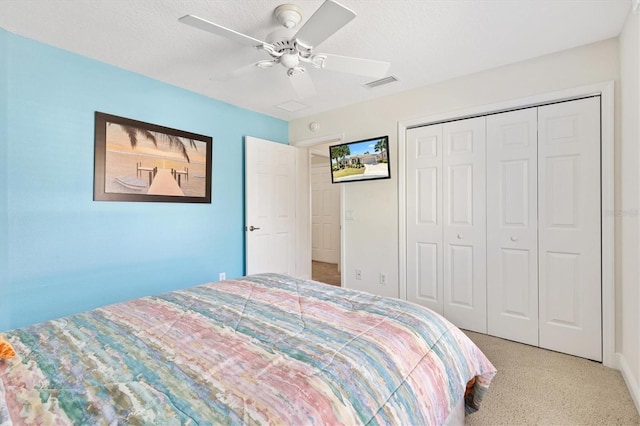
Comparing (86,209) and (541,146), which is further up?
(541,146)

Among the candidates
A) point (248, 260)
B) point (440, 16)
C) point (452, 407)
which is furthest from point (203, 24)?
point (248, 260)

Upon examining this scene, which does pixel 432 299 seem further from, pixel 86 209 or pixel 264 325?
pixel 86 209

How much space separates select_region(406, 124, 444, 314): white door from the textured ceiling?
65cm

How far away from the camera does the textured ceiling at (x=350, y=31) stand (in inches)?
74.7

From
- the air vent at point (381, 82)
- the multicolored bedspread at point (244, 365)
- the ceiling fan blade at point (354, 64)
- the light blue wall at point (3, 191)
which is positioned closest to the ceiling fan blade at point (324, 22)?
the ceiling fan blade at point (354, 64)

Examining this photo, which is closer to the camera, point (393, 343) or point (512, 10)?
point (393, 343)

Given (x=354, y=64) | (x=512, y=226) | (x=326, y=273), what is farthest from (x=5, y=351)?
(x=326, y=273)

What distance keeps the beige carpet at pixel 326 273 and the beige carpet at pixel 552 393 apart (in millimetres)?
2855

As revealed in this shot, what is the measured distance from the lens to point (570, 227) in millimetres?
2414

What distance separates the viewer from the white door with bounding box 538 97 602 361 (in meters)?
2.32

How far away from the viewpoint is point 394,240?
3.38 m

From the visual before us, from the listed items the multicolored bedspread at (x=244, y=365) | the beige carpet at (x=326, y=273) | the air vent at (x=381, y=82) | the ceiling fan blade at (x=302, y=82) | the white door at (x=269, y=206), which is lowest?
the beige carpet at (x=326, y=273)

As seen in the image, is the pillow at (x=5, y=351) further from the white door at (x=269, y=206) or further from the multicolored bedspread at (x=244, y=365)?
the white door at (x=269, y=206)

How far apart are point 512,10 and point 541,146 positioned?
112cm
